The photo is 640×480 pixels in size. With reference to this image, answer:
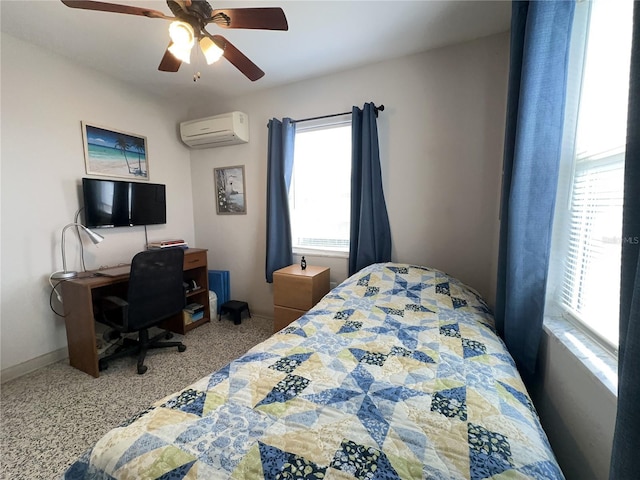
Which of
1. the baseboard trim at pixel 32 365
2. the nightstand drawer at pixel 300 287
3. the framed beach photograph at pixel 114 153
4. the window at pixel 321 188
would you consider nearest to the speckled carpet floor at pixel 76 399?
the baseboard trim at pixel 32 365

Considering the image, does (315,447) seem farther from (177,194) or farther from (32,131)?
(177,194)

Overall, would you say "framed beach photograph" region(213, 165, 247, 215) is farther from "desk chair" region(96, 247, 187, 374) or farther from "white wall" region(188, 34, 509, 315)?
"desk chair" region(96, 247, 187, 374)

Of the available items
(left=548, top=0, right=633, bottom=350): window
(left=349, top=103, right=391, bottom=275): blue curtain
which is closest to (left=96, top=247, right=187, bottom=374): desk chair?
(left=349, top=103, right=391, bottom=275): blue curtain

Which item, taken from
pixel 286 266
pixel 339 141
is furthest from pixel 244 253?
pixel 339 141

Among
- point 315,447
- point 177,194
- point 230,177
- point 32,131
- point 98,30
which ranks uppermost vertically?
point 98,30

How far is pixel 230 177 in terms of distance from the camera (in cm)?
311

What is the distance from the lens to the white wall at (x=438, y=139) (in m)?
2.04

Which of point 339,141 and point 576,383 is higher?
point 339,141

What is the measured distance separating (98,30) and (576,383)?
3381mm

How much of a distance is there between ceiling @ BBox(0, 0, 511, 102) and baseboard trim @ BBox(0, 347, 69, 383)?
2466 millimetres

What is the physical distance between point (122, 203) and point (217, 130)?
1199mm

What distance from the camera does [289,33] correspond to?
1.90 m

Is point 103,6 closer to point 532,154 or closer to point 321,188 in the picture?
point 321,188

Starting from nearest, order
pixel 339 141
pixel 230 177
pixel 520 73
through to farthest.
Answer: pixel 520 73 < pixel 339 141 < pixel 230 177
